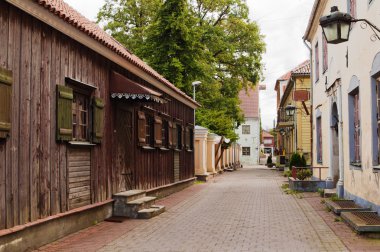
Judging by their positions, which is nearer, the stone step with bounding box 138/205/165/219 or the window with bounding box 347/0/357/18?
the stone step with bounding box 138/205/165/219

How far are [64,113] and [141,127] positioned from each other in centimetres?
514

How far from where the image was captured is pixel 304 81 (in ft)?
113

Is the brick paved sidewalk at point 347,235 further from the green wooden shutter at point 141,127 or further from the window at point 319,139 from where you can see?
the window at point 319,139

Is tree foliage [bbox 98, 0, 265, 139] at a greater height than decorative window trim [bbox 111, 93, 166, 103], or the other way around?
tree foliage [bbox 98, 0, 265, 139]

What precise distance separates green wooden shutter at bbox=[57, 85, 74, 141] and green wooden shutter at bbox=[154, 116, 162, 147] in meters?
6.67

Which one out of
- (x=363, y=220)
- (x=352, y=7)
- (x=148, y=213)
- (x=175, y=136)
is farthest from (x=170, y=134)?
(x=363, y=220)

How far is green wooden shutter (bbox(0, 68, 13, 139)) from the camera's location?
22.6 feet

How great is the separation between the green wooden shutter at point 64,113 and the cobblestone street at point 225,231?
1760 millimetres

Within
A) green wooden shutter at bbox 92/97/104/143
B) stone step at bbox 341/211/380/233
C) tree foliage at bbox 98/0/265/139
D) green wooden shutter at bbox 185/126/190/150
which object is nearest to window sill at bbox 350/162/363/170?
stone step at bbox 341/211/380/233

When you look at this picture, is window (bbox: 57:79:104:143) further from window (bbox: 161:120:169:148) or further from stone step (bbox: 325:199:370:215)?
window (bbox: 161:120:169:148)

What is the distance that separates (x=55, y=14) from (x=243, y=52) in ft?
108

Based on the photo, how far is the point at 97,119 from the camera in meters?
10.9

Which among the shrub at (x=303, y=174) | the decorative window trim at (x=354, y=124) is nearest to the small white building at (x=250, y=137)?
the shrub at (x=303, y=174)

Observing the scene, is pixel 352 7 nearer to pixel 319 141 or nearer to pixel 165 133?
pixel 165 133
